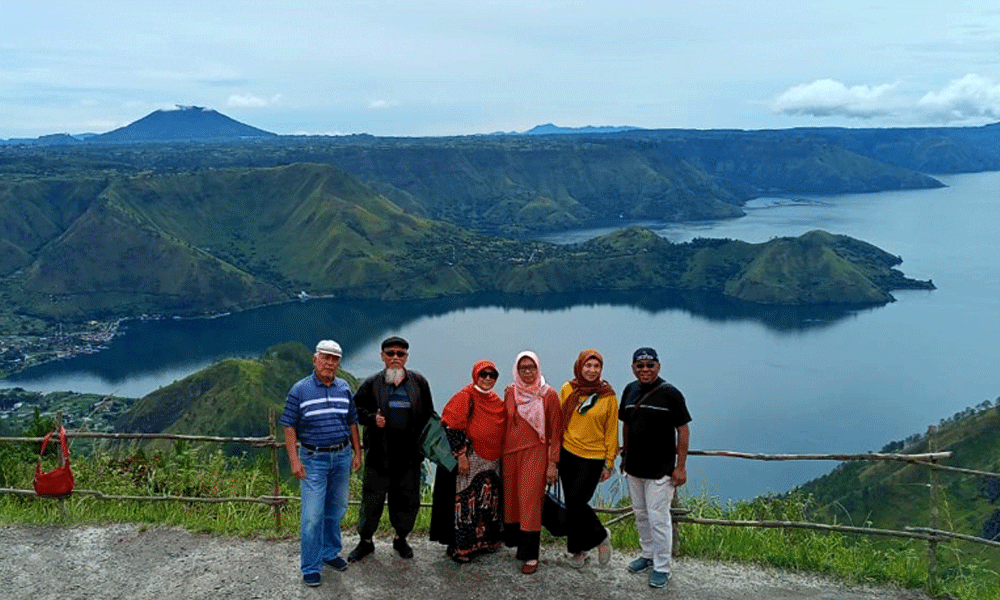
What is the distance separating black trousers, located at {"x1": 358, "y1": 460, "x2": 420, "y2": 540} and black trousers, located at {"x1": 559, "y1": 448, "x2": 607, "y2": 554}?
A: 1346 millimetres

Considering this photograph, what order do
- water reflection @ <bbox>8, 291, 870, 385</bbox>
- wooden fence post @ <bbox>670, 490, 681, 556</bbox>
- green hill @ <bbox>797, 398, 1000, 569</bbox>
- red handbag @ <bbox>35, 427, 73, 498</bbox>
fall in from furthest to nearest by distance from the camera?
water reflection @ <bbox>8, 291, 870, 385</bbox> → green hill @ <bbox>797, 398, 1000, 569</bbox> → red handbag @ <bbox>35, 427, 73, 498</bbox> → wooden fence post @ <bbox>670, 490, 681, 556</bbox>

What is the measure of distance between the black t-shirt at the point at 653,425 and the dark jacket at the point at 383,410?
5.63 ft

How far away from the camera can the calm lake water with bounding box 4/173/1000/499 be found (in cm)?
7431

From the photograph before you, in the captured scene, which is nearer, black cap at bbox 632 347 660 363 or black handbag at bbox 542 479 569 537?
black cap at bbox 632 347 660 363

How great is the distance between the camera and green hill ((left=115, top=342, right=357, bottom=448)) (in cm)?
6500

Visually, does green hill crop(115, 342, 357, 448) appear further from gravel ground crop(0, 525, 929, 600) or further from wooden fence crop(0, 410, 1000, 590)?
gravel ground crop(0, 525, 929, 600)

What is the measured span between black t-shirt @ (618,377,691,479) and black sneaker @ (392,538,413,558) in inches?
86.2

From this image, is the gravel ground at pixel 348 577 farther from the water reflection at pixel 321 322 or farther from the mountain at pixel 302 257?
the mountain at pixel 302 257

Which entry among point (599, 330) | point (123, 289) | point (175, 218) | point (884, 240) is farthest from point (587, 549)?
point (884, 240)

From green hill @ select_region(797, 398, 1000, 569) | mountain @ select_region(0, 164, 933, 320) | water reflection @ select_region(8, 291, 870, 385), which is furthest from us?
mountain @ select_region(0, 164, 933, 320)

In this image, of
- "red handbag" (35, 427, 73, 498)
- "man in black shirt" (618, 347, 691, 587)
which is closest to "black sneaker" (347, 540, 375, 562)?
"man in black shirt" (618, 347, 691, 587)

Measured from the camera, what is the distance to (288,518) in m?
8.14

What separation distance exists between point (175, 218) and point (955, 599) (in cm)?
18649

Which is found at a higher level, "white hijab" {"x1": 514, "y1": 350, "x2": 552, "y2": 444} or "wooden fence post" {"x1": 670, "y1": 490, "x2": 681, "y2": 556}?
"white hijab" {"x1": 514, "y1": 350, "x2": 552, "y2": 444}
